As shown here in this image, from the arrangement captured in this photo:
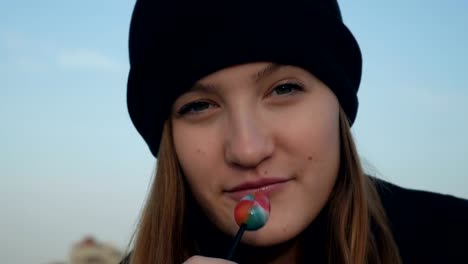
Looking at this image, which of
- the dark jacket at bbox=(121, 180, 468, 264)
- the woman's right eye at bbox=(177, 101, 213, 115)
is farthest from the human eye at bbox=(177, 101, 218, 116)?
the dark jacket at bbox=(121, 180, 468, 264)

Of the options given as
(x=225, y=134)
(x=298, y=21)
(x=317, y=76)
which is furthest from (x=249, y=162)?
(x=298, y=21)

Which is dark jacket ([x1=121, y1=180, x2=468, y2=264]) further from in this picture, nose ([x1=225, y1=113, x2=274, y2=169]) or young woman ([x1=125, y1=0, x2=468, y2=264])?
nose ([x1=225, y1=113, x2=274, y2=169])

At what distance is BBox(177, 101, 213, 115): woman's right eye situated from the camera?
6.67 ft

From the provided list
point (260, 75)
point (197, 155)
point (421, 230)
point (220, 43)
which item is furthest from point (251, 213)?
point (421, 230)

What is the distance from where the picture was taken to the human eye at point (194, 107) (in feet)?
6.66

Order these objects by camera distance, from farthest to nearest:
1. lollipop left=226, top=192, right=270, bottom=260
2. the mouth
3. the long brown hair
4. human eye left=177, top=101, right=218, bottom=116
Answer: the long brown hair, human eye left=177, top=101, right=218, bottom=116, the mouth, lollipop left=226, top=192, right=270, bottom=260

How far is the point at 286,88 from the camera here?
6.61ft

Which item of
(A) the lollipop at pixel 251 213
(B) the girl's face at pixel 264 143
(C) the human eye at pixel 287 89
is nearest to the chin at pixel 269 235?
(B) the girl's face at pixel 264 143

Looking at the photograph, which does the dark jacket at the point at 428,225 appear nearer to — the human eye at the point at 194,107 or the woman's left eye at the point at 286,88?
the woman's left eye at the point at 286,88

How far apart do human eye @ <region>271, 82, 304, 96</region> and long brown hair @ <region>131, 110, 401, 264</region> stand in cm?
27

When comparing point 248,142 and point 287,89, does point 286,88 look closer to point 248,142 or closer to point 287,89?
point 287,89

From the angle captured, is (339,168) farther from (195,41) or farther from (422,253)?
(195,41)

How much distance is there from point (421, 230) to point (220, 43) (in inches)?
41.4

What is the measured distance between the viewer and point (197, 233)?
243 centimetres
